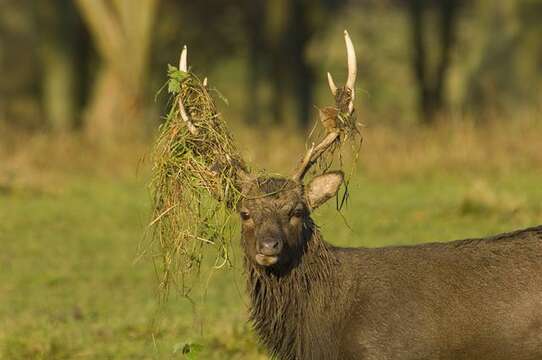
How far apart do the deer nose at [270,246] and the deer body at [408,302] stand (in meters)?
0.50

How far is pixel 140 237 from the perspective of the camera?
16359mm

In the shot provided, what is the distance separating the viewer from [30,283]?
1534 centimetres

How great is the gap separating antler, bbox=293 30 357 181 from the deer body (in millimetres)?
472

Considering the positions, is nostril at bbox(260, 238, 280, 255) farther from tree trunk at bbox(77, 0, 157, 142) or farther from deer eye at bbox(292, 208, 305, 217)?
tree trunk at bbox(77, 0, 157, 142)

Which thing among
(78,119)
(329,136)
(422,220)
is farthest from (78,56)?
(329,136)

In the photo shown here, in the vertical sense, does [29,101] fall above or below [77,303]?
above

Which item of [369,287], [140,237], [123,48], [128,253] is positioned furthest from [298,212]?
[123,48]

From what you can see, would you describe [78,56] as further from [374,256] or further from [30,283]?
Result: [374,256]

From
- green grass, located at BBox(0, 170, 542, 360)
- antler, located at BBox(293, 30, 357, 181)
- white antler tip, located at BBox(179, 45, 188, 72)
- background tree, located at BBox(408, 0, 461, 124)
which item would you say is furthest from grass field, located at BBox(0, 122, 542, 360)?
background tree, located at BBox(408, 0, 461, 124)

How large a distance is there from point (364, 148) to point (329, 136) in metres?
13.6

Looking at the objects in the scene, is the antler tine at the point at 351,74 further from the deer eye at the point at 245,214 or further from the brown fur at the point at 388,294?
the deer eye at the point at 245,214

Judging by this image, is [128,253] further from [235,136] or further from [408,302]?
[408,302]

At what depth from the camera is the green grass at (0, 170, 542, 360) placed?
11227 millimetres

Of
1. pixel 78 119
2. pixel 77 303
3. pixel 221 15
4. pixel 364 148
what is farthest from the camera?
pixel 221 15
